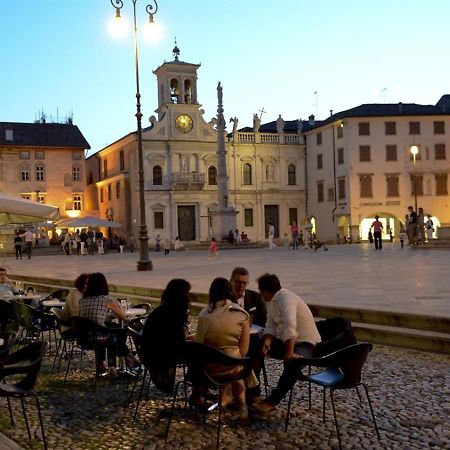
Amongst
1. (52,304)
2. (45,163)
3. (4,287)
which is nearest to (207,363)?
(52,304)

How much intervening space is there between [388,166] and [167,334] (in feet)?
172

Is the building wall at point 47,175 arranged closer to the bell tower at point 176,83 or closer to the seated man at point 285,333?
the bell tower at point 176,83

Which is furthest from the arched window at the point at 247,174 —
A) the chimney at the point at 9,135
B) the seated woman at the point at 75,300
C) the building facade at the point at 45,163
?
the seated woman at the point at 75,300

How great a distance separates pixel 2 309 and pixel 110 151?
5430 cm

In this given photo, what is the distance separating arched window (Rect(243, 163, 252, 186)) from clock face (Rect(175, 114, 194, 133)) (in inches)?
238

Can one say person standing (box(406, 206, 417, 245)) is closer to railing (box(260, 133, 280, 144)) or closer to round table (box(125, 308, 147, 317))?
round table (box(125, 308, 147, 317))

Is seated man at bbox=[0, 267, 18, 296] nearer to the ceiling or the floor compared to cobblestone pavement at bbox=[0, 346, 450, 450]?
nearer to the ceiling

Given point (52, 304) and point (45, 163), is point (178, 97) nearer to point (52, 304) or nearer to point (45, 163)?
point (45, 163)

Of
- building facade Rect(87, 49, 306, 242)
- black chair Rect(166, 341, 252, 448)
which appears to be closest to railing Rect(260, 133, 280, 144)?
building facade Rect(87, 49, 306, 242)

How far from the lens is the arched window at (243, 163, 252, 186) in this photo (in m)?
59.5

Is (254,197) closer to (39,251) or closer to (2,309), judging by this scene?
(39,251)

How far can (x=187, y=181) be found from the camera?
185 feet

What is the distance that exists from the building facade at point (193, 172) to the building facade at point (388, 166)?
5781mm

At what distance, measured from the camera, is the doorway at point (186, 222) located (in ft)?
187
